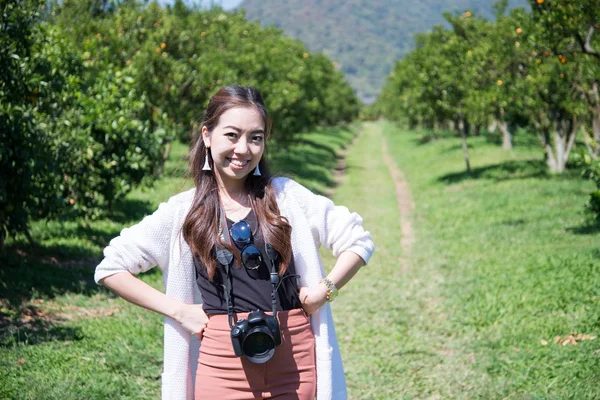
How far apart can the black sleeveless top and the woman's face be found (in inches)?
8.9

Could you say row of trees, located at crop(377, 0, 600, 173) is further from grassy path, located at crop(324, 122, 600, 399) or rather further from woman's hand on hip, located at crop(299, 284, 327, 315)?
woman's hand on hip, located at crop(299, 284, 327, 315)

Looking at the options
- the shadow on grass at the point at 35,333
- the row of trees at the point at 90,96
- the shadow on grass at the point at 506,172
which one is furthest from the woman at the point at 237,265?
the shadow on grass at the point at 506,172

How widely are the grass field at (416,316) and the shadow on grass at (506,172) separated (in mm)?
5082

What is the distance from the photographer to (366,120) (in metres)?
131

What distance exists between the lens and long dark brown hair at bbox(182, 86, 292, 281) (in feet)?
8.39

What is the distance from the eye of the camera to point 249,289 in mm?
2518

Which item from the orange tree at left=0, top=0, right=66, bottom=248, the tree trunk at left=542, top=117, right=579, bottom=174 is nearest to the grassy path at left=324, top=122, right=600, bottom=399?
the tree trunk at left=542, top=117, right=579, bottom=174

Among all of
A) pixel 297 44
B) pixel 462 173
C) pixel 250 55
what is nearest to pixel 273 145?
pixel 250 55

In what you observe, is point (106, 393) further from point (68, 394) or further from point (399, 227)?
point (399, 227)

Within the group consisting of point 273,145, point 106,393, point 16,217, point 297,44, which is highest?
point 297,44

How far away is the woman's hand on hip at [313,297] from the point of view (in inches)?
99.9

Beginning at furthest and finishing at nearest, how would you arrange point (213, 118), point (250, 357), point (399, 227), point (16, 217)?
1. point (399, 227)
2. point (16, 217)
3. point (213, 118)
4. point (250, 357)

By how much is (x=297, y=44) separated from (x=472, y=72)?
1451 centimetres

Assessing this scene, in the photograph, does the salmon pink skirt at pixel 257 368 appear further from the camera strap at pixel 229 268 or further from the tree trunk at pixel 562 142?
the tree trunk at pixel 562 142
